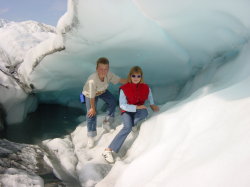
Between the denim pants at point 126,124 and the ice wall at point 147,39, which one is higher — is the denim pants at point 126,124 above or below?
below

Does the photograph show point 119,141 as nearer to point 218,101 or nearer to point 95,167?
point 95,167

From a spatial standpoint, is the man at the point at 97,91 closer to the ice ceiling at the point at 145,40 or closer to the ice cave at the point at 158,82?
the ice cave at the point at 158,82

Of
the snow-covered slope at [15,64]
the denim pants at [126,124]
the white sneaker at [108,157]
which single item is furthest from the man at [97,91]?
the snow-covered slope at [15,64]

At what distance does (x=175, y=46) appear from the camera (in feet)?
10.5

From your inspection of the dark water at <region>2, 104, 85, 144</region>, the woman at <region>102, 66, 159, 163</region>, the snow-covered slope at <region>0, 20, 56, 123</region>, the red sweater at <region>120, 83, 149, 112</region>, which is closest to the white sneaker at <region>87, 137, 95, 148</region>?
the woman at <region>102, 66, 159, 163</region>

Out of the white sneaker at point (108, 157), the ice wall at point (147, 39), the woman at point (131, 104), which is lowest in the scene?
the white sneaker at point (108, 157)

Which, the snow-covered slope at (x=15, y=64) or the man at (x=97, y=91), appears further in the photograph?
the snow-covered slope at (x=15, y=64)

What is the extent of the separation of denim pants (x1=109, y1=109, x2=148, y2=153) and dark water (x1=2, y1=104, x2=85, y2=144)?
1516mm

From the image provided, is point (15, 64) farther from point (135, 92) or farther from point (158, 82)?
point (135, 92)

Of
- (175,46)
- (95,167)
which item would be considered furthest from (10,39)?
(95,167)

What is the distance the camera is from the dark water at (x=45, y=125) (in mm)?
3773

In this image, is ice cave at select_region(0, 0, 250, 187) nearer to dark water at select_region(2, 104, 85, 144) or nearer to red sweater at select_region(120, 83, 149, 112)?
dark water at select_region(2, 104, 85, 144)

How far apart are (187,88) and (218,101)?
1809 mm

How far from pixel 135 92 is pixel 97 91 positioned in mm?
488
